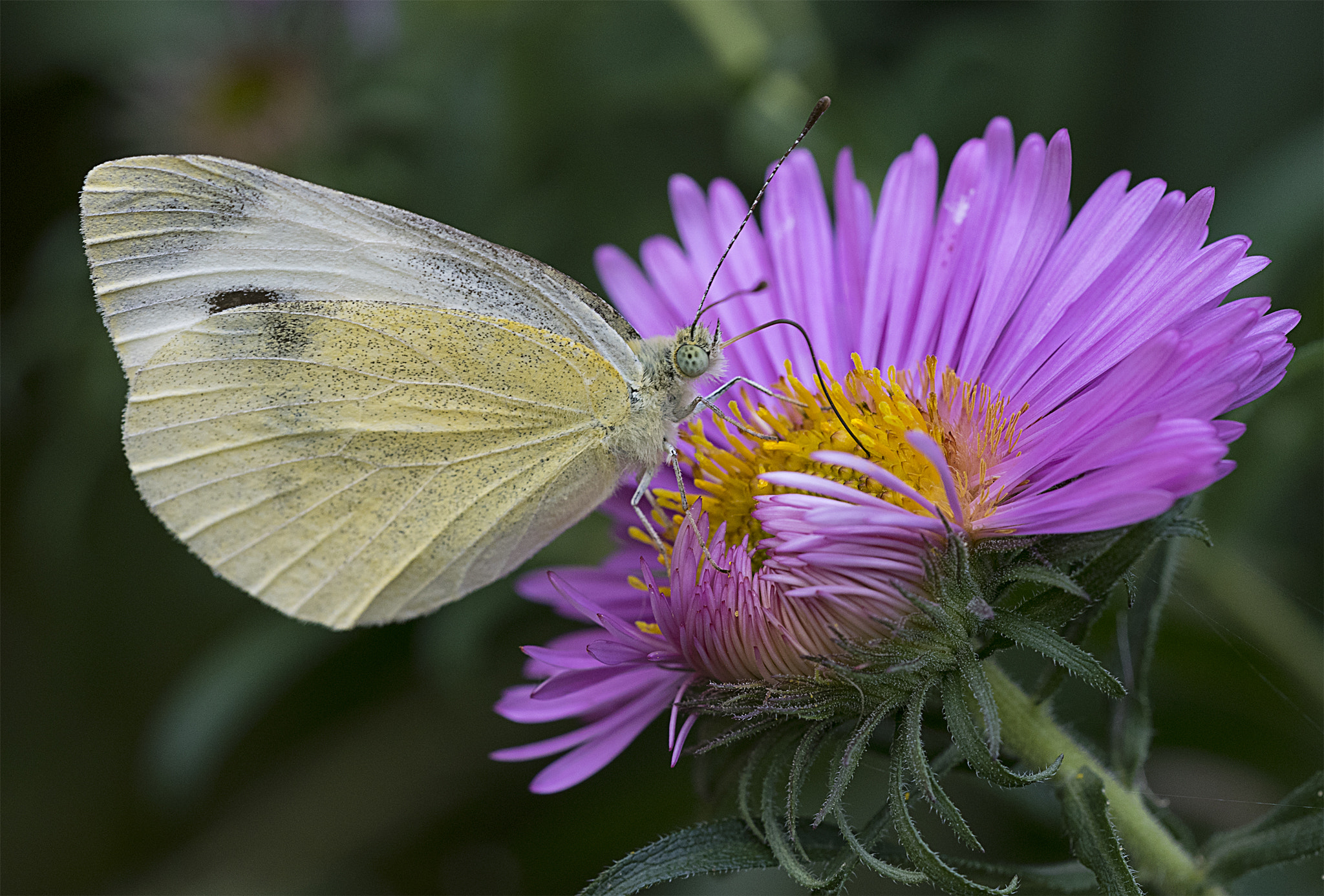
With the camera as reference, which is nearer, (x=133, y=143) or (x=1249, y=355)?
(x=1249, y=355)

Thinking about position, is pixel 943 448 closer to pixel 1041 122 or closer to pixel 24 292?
pixel 1041 122

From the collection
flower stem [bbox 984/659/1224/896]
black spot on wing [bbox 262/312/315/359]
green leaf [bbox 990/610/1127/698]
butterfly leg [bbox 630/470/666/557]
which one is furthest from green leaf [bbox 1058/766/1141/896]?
black spot on wing [bbox 262/312/315/359]

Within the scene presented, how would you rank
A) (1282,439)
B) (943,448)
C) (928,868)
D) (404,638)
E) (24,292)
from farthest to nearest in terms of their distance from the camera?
(24,292) → (404,638) → (1282,439) → (943,448) → (928,868)

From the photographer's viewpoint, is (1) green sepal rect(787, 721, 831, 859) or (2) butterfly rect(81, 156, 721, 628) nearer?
(1) green sepal rect(787, 721, 831, 859)

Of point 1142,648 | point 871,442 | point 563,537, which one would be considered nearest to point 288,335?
point 563,537

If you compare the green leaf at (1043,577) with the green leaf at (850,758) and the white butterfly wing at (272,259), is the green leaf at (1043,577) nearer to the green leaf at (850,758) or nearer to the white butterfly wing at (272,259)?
the green leaf at (850,758)

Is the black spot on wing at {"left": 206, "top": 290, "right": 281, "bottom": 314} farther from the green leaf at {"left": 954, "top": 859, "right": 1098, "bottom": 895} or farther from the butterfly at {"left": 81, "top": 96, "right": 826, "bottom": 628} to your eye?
the green leaf at {"left": 954, "top": 859, "right": 1098, "bottom": 895}

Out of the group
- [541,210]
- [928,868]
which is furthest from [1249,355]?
[541,210]
